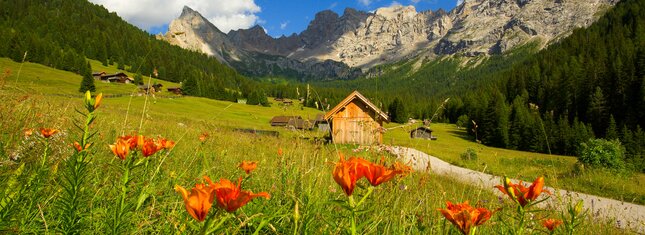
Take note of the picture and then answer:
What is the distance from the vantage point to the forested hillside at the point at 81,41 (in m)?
81.5

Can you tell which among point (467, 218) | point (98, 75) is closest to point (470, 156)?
point (467, 218)

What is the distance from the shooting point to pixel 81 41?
10900 centimetres

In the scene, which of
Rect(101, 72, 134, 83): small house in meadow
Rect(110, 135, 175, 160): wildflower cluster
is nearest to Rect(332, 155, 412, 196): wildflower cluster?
Rect(110, 135, 175, 160): wildflower cluster

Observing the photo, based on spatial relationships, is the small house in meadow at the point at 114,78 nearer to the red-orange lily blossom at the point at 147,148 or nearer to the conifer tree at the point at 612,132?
the red-orange lily blossom at the point at 147,148

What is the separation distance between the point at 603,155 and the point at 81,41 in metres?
133

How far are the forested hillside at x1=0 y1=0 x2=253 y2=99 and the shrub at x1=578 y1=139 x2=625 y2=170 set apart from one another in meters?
74.1

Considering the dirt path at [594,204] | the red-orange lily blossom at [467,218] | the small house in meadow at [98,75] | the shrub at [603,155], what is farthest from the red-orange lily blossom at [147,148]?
the small house in meadow at [98,75]

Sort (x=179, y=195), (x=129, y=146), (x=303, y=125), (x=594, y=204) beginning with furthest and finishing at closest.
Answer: (x=594, y=204), (x=303, y=125), (x=179, y=195), (x=129, y=146)

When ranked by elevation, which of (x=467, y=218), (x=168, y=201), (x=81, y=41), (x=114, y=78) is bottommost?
(x=168, y=201)

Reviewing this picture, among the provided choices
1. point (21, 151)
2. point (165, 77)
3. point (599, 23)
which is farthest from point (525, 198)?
point (599, 23)

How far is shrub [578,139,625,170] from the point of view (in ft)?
62.4

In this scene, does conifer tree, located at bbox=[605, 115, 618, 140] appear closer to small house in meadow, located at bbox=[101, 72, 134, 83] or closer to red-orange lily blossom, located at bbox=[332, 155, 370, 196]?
red-orange lily blossom, located at bbox=[332, 155, 370, 196]

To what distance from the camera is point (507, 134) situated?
6075 centimetres

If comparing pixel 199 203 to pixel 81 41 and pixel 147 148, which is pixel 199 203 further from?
pixel 81 41
